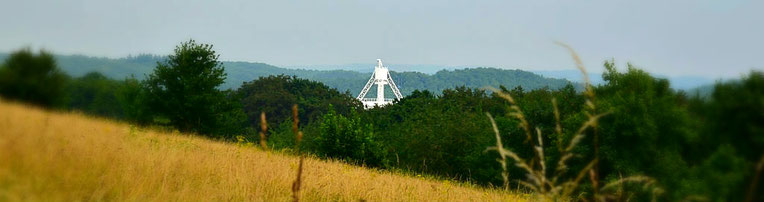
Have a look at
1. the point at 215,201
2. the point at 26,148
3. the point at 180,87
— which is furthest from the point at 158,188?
the point at 180,87

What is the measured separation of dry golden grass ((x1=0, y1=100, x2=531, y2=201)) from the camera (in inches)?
145

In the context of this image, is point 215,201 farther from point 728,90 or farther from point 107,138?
point 728,90

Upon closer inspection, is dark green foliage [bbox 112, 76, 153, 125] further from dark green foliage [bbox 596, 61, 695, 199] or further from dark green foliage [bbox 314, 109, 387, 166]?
dark green foliage [bbox 314, 109, 387, 166]

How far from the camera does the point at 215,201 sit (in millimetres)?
6941

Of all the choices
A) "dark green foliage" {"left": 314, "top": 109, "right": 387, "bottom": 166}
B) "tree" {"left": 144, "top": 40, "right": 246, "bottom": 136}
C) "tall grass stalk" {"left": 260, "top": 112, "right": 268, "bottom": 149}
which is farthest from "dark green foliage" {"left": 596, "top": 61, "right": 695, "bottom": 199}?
"tall grass stalk" {"left": 260, "top": 112, "right": 268, "bottom": 149}

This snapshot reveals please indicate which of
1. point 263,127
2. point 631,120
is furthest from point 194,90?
point 263,127

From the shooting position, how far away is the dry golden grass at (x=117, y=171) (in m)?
3.68

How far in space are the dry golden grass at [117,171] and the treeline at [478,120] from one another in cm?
29

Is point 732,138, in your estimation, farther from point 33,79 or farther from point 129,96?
point 129,96

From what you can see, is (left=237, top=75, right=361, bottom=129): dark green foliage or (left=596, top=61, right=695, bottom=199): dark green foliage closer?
(left=596, top=61, right=695, bottom=199): dark green foliage

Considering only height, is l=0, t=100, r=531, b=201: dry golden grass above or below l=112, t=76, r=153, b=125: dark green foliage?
below

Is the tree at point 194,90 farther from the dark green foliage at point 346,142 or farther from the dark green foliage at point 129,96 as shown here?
the dark green foliage at point 129,96

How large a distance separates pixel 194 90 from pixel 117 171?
69.8 ft

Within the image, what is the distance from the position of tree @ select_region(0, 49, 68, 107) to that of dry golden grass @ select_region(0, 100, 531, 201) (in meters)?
0.11
